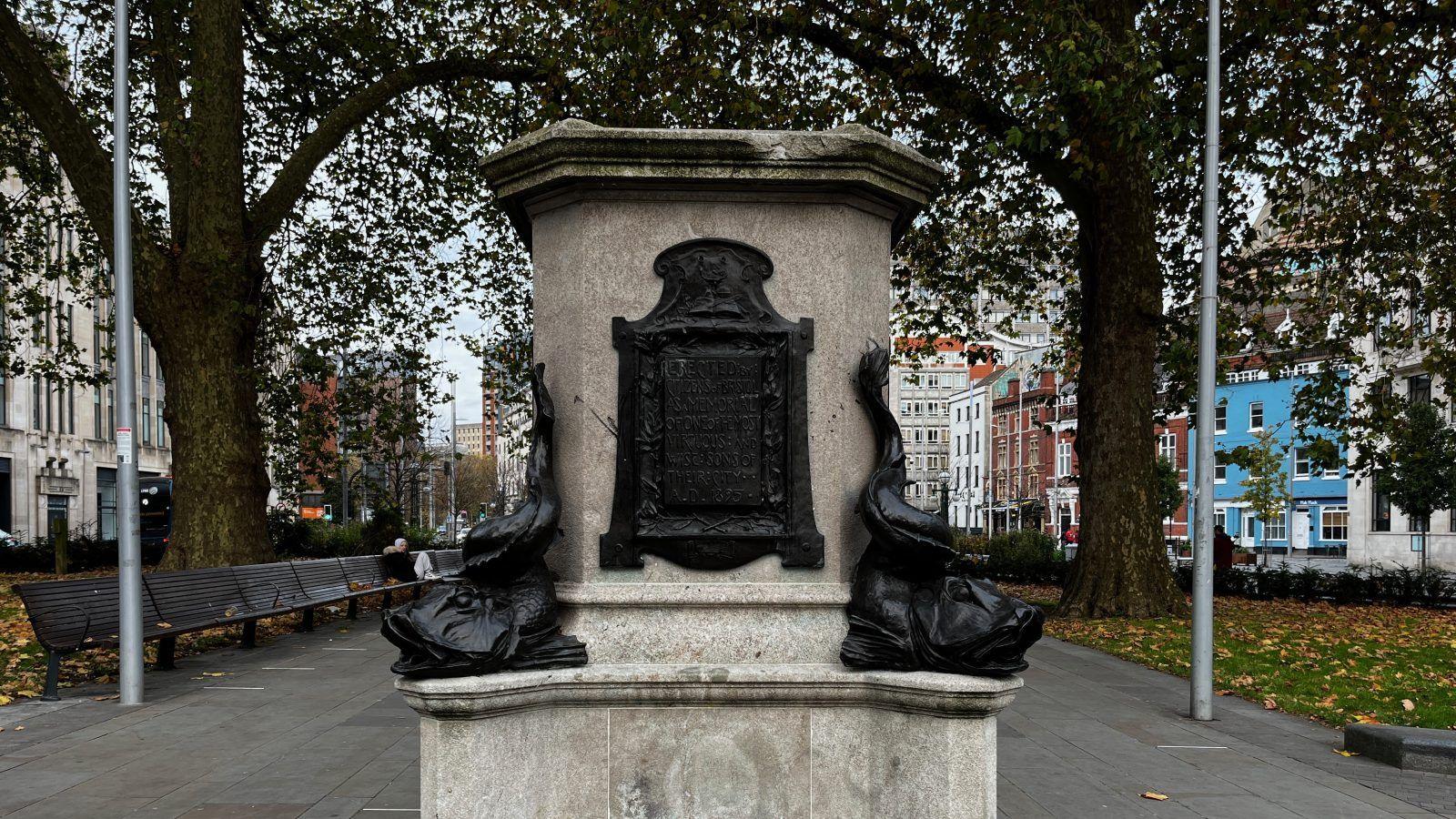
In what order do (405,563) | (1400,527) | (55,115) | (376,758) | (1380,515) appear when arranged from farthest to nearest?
(1380,515), (1400,527), (405,563), (55,115), (376,758)

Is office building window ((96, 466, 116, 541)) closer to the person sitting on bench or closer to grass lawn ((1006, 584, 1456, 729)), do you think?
the person sitting on bench

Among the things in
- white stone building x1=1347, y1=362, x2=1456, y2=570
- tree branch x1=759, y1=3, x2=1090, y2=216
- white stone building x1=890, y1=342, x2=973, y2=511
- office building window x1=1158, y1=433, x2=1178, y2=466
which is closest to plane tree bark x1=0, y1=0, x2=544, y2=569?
tree branch x1=759, y1=3, x2=1090, y2=216

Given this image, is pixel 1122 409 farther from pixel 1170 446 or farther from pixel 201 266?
pixel 1170 446

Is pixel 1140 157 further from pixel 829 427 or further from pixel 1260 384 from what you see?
pixel 1260 384

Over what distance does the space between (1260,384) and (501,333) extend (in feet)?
172

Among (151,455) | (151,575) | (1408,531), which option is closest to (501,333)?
(151,575)

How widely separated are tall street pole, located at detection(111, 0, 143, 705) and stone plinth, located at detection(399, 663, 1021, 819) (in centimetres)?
564

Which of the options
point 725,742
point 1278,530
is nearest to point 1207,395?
point 725,742

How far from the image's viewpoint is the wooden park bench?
8992 mm

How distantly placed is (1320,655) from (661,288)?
10.6 metres

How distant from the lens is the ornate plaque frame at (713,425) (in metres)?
5.24

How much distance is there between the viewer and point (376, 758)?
6965 mm

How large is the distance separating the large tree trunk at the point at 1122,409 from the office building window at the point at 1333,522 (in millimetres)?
45873

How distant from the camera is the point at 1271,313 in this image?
67812 mm
